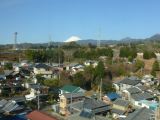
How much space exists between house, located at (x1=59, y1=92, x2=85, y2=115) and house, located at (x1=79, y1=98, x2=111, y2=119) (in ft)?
4.70

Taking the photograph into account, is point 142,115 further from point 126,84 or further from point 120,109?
point 126,84

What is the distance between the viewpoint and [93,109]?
15.4 m

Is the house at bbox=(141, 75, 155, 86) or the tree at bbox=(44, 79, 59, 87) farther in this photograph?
the house at bbox=(141, 75, 155, 86)

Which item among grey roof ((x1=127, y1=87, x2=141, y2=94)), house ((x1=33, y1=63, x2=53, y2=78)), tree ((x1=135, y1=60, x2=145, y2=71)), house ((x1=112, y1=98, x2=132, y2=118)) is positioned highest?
tree ((x1=135, y1=60, x2=145, y2=71))

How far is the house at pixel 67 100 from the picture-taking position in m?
16.8

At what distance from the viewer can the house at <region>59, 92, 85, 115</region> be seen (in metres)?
16.8

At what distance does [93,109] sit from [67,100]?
3.44 meters

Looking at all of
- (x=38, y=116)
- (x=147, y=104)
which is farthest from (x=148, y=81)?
(x=38, y=116)

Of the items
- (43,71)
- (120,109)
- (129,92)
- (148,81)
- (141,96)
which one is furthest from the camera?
(43,71)

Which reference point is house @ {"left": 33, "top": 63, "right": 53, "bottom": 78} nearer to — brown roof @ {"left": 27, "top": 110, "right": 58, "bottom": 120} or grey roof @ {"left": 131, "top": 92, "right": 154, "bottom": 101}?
grey roof @ {"left": 131, "top": 92, "right": 154, "bottom": 101}

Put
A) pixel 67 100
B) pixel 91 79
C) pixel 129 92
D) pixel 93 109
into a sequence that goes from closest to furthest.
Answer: pixel 93 109, pixel 67 100, pixel 129 92, pixel 91 79

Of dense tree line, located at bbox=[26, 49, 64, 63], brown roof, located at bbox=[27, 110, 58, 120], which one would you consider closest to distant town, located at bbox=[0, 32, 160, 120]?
brown roof, located at bbox=[27, 110, 58, 120]

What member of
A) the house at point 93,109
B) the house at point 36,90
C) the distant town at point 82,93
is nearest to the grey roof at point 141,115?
the distant town at point 82,93

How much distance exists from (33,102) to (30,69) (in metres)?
12.3
